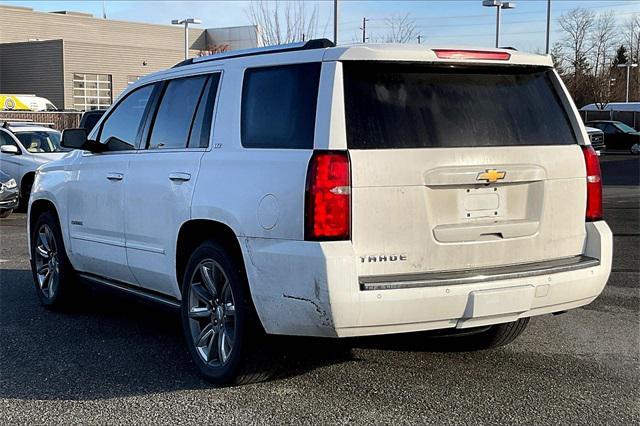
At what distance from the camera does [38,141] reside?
56.3ft

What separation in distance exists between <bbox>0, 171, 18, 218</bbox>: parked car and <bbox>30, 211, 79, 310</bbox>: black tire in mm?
7763

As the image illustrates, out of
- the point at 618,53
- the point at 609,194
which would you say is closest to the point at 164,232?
the point at 609,194

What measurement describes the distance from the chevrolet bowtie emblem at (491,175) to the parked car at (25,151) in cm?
1317

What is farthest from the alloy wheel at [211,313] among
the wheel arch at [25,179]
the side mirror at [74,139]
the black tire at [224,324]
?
the wheel arch at [25,179]

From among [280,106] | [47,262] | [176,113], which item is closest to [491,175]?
[280,106]

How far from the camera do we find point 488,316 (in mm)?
4551

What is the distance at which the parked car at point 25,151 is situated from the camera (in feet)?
53.8

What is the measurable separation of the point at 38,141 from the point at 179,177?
12832mm

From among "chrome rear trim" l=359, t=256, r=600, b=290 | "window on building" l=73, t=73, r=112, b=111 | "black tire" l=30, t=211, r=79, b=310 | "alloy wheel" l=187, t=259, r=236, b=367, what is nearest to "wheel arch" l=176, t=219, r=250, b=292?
"alloy wheel" l=187, t=259, r=236, b=367

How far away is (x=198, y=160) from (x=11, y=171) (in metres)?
12.5

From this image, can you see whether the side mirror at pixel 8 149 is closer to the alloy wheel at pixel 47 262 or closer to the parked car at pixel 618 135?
the alloy wheel at pixel 47 262

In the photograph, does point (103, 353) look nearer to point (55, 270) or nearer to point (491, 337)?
point (55, 270)

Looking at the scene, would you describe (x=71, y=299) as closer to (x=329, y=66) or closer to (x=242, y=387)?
(x=242, y=387)

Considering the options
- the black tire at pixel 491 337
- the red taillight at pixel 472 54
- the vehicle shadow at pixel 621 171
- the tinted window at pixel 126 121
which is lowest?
the vehicle shadow at pixel 621 171
